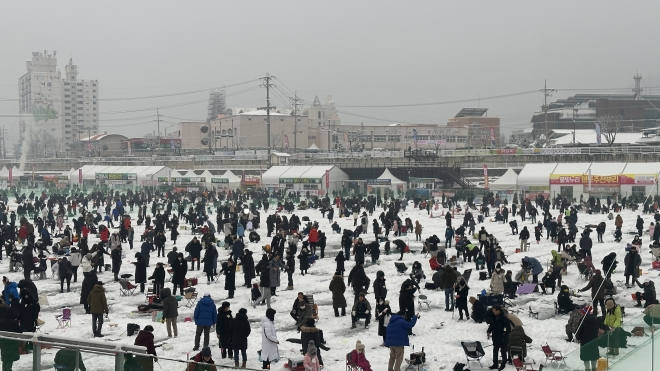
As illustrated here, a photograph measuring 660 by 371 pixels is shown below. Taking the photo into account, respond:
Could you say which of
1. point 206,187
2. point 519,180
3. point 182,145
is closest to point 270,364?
point 519,180

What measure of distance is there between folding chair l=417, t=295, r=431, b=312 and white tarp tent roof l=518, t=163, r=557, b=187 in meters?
32.9

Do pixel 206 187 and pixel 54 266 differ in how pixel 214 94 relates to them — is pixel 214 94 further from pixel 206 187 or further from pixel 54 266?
pixel 54 266

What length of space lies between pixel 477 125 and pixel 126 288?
11864 cm

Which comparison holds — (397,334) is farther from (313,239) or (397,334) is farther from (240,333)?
(313,239)

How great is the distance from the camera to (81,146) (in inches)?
5728

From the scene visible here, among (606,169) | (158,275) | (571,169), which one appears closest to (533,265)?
(158,275)

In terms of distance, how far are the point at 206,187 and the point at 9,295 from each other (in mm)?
45286

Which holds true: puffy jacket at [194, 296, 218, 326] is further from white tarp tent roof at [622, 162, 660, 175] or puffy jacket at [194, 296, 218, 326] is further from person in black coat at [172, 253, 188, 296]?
white tarp tent roof at [622, 162, 660, 175]

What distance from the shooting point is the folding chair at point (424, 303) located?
18156 mm

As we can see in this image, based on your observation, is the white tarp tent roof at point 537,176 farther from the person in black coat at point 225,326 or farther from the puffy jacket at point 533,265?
the person in black coat at point 225,326

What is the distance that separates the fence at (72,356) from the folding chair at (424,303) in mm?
10344

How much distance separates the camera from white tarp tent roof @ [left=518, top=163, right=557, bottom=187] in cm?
4962

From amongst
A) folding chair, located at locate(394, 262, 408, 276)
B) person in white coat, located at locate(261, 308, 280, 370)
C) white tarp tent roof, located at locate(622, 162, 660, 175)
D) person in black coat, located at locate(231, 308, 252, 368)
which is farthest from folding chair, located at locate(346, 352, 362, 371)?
white tarp tent roof, located at locate(622, 162, 660, 175)

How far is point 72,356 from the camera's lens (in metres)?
8.27
